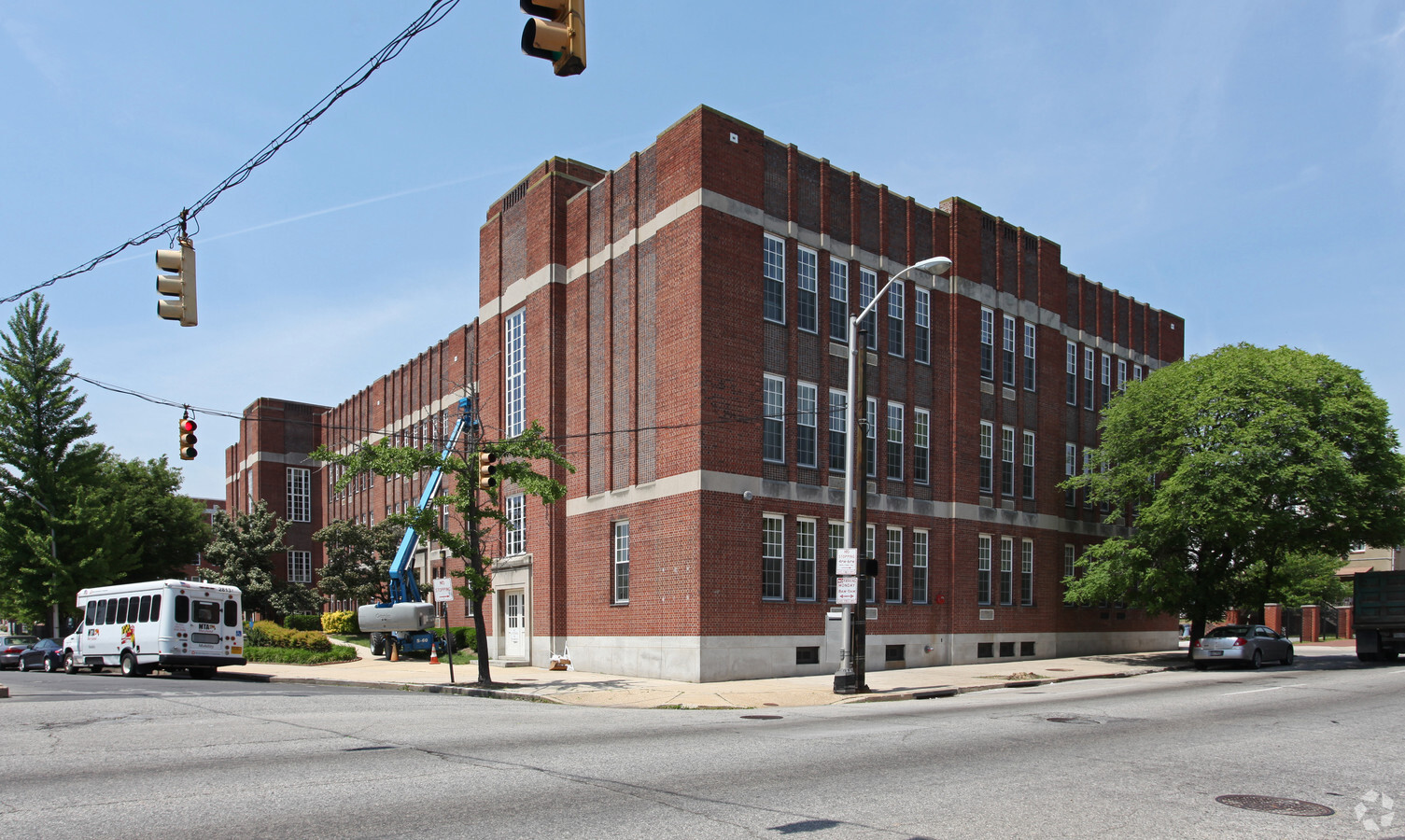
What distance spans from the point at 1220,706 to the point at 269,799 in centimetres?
1601

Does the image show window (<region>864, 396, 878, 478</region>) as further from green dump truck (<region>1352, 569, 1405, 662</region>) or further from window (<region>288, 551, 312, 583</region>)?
window (<region>288, 551, 312, 583</region>)

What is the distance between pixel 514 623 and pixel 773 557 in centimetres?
1128

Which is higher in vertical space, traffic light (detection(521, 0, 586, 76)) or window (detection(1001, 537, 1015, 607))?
traffic light (detection(521, 0, 586, 76))

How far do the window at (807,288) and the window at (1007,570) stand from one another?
1127cm

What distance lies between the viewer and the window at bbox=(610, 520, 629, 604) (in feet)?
97.5

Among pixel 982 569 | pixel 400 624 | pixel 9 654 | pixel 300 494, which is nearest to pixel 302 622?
pixel 9 654

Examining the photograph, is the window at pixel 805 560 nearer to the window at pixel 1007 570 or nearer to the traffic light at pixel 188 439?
the window at pixel 1007 570

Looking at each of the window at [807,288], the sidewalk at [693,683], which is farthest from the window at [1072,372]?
the window at [807,288]

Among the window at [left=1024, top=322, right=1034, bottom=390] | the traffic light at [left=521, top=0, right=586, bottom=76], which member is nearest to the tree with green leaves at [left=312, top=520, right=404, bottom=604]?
the window at [left=1024, top=322, right=1034, bottom=390]

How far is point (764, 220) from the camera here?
95.4 ft

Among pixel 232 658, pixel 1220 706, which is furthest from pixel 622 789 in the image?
pixel 232 658

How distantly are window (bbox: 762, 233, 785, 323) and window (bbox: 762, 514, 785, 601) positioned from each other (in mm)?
5725

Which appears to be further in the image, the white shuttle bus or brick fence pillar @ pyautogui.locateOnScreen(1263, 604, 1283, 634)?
brick fence pillar @ pyautogui.locateOnScreen(1263, 604, 1283, 634)

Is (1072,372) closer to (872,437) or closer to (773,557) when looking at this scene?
(872,437)
